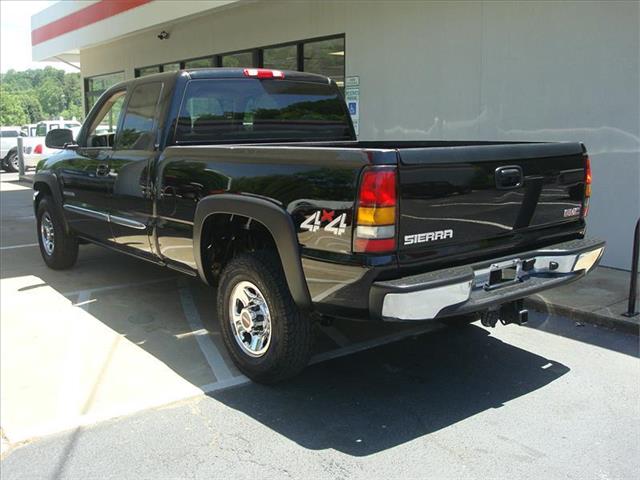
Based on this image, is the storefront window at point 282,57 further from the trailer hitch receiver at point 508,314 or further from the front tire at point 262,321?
the trailer hitch receiver at point 508,314

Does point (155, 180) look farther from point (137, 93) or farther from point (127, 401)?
point (127, 401)

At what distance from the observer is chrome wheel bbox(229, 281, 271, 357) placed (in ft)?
13.1

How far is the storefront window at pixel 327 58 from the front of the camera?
1044cm

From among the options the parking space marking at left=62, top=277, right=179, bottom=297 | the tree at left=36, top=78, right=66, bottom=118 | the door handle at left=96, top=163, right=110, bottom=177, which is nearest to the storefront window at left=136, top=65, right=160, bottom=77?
the parking space marking at left=62, top=277, right=179, bottom=297

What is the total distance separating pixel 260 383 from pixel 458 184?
180 cm

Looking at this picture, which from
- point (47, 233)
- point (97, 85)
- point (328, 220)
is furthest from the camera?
point (97, 85)

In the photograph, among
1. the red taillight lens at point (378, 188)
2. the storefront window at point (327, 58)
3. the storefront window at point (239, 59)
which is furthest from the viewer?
the storefront window at point (239, 59)

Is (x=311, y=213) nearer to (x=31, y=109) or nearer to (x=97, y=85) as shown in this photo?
(x=97, y=85)

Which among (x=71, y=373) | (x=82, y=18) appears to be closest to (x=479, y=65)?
(x=71, y=373)

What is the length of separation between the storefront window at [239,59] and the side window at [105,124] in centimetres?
658

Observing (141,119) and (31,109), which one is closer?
(141,119)

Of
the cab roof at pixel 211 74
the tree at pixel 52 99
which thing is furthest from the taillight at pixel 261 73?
the tree at pixel 52 99

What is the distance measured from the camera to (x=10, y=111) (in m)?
100

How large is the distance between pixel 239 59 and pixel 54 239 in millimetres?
7077
